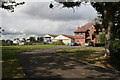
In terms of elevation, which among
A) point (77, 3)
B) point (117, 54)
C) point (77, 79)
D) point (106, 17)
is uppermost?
point (77, 3)

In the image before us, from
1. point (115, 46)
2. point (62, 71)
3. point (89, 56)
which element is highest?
point (115, 46)

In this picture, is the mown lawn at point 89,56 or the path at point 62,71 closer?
the path at point 62,71

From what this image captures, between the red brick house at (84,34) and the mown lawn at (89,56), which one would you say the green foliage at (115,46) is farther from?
the red brick house at (84,34)

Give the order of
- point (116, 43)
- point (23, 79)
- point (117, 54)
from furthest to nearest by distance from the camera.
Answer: point (117, 54) → point (116, 43) → point (23, 79)

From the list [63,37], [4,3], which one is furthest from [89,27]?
[4,3]

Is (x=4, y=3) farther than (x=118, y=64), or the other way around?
(x=4, y=3)

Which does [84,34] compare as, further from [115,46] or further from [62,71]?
[62,71]

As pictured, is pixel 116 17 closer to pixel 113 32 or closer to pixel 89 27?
pixel 113 32

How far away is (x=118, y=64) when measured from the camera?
13.9m

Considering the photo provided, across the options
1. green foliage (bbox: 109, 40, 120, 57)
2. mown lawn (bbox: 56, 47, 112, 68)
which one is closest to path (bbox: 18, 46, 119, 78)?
mown lawn (bbox: 56, 47, 112, 68)

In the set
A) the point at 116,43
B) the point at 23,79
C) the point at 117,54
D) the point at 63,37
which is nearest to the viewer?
the point at 23,79

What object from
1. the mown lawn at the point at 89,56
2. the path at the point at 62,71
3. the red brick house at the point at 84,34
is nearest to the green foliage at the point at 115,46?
the mown lawn at the point at 89,56

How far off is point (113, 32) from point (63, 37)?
68.4 meters

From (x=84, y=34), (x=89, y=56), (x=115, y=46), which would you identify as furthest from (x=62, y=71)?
(x=84, y=34)
